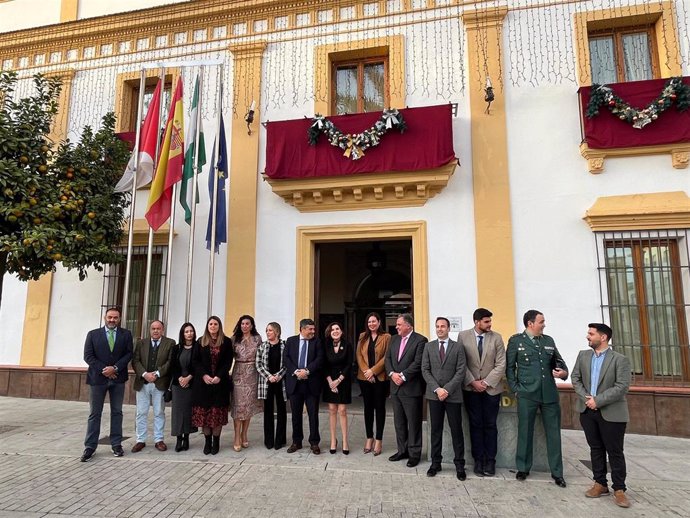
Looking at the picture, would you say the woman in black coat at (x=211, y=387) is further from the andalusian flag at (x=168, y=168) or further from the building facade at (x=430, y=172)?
the andalusian flag at (x=168, y=168)

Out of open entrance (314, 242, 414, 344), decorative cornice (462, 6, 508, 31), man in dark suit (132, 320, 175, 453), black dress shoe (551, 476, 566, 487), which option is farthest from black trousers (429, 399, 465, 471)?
decorative cornice (462, 6, 508, 31)

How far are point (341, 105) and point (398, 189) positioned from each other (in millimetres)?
2454

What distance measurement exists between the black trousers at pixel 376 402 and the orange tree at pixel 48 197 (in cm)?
486

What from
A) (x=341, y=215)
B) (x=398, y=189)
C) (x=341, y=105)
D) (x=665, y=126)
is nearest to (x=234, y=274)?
(x=341, y=215)

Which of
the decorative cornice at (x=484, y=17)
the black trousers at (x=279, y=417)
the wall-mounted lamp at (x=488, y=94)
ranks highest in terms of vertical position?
the decorative cornice at (x=484, y=17)

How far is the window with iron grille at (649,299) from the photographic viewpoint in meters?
7.15

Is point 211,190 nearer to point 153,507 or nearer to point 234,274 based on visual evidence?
point 234,274

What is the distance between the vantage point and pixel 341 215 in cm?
Answer: 854

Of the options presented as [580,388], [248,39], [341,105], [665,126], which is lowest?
[580,388]

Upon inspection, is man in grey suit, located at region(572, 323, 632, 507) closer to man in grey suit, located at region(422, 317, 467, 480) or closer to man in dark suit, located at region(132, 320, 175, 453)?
man in grey suit, located at region(422, 317, 467, 480)

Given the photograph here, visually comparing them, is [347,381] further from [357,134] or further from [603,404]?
[357,134]

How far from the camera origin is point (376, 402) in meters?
5.98

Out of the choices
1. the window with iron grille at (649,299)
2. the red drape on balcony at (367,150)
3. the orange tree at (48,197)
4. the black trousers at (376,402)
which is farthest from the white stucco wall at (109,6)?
the window with iron grille at (649,299)

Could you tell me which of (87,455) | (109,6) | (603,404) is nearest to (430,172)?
(603,404)
